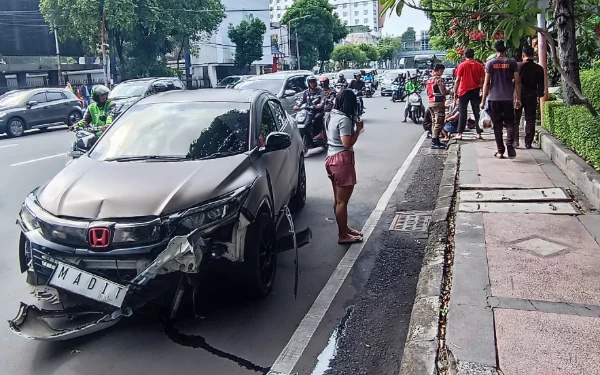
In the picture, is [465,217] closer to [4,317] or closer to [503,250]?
[503,250]

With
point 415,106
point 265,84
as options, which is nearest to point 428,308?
point 265,84

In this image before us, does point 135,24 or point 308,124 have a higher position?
point 135,24

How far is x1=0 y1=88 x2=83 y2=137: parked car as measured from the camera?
18406mm

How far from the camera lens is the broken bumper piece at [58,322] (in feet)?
12.2

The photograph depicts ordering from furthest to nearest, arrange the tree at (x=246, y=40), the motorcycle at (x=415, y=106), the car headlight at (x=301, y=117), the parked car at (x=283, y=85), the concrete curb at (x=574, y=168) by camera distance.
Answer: the tree at (x=246, y=40) < the motorcycle at (x=415, y=106) < the parked car at (x=283, y=85) < the car headlight at (x=301, y=117) < the concrete curb at (x=574, y=168)

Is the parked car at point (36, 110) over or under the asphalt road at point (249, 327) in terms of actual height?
over

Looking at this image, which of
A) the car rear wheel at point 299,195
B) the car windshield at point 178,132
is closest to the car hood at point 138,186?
the car windshield at point 178,132

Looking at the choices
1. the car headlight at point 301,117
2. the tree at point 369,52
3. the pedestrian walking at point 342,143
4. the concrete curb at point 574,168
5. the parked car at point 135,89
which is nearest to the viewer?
the pedestrian walking at point 342,143

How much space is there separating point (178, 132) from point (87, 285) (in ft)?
6.16

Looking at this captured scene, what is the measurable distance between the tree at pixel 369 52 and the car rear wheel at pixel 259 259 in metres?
92.1

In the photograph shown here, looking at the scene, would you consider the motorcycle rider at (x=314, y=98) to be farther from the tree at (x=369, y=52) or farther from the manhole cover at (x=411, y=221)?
the tree at (x=369, y=52)

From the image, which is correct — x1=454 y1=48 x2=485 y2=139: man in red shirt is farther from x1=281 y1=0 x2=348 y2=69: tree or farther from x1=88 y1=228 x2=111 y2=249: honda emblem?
x1=281 y1=0 x2=348 y2=69: tree

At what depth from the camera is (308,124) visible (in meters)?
12.0

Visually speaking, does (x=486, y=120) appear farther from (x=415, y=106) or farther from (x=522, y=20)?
(x=415, y=106)
